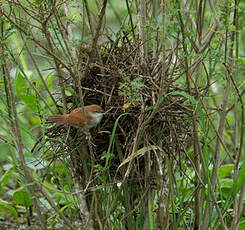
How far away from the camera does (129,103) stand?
80.2 inches

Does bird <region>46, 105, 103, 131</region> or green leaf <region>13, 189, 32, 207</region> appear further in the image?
green leaf <region>13, 189, 32, 207</region>

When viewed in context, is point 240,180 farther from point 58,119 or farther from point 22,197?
point 22,197

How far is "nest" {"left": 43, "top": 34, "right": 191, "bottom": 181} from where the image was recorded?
2092 mm

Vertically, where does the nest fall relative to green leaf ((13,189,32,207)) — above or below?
above

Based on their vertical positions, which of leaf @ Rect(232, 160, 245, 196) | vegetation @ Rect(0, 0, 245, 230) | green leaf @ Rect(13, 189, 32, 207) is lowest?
green leaf @ Rect(13, 189, 32, 207)

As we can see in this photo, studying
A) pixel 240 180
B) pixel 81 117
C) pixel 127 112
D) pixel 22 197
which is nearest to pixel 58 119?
pixel 81 117

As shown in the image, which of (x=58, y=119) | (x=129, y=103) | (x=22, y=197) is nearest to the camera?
(x=129, y=103)

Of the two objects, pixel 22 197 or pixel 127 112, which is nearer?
pixel 127 112

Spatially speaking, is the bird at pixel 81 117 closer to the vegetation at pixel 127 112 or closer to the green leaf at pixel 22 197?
the vegetation at pixel 127 112

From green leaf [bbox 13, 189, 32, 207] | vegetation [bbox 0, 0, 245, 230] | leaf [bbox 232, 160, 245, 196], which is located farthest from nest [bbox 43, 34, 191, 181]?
green leaf [bbox 13, 189, 32, 207]

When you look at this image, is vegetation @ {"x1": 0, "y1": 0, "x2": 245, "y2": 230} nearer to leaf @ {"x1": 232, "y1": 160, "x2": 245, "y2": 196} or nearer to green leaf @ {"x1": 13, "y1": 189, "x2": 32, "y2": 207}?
leaf @ {"x1": 232, "y1": 160, "x2": 245, "y2": 196}

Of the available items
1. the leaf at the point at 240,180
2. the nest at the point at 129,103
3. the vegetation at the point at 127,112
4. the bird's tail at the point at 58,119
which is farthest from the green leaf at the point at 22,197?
the leaf at the point at 240,180

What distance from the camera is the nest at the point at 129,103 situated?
2.09 meters

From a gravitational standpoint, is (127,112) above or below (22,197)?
above
